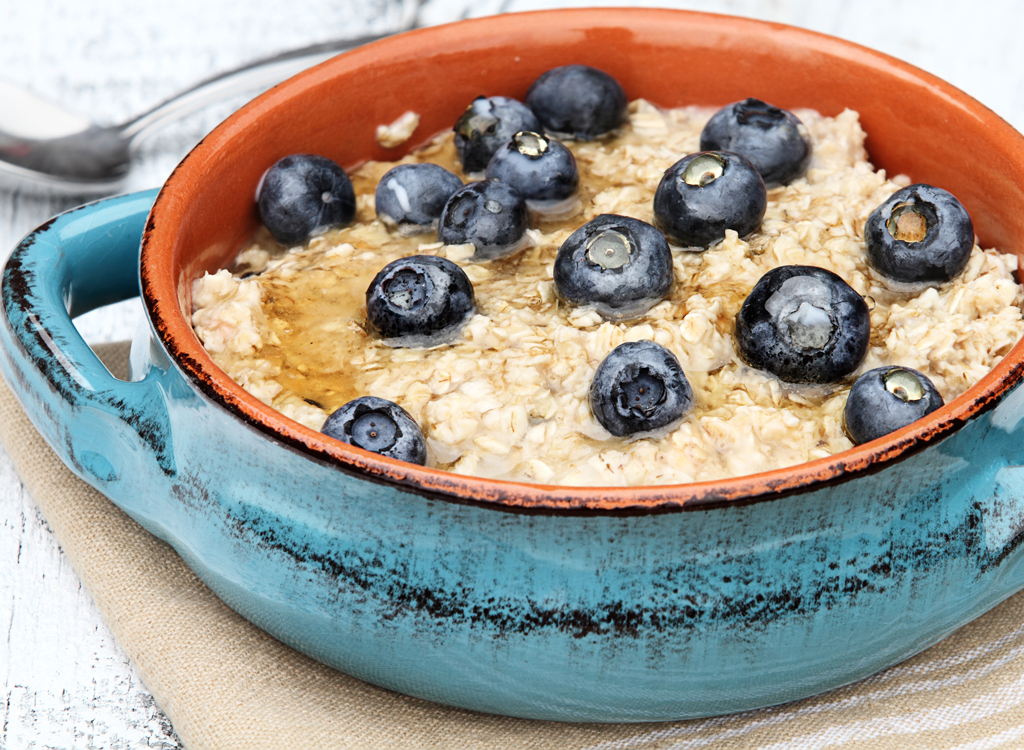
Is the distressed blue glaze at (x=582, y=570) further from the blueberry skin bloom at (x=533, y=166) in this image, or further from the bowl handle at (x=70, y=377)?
the blueberry skin bloom at (x=533, y=166)

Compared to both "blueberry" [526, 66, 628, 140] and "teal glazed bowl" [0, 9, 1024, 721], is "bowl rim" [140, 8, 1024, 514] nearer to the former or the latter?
"teal glazed bowl" [0, 9, 1024, 721]

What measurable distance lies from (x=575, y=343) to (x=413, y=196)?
1.16ft

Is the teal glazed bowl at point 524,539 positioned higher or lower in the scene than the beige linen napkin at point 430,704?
higher

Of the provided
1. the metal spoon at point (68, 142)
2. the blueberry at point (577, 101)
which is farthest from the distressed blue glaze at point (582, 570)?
the metal spoon at point (68, 142)

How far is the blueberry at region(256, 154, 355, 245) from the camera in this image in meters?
1.41

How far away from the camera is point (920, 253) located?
1.27m

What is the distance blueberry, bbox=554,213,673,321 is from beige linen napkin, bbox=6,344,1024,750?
0.46 metres

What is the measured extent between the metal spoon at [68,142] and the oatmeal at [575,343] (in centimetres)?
96

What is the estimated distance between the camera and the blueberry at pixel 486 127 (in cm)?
152

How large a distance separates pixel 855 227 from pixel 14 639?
1127mm

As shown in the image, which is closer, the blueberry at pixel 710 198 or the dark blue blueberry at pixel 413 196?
the blueberry at pixel 710 198

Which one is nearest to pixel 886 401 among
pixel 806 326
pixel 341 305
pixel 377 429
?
pixel 806 326

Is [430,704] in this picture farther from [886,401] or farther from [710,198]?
[710,198]

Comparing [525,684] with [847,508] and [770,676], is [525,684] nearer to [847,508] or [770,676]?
[770,676]
